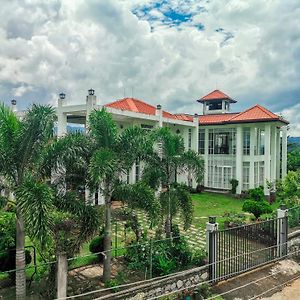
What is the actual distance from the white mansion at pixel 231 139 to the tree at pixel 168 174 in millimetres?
10505

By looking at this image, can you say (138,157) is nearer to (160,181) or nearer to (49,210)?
(160,181)

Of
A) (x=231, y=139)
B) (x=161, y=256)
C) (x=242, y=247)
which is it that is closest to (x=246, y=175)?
(x=231, y=139)

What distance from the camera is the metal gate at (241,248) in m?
9.46

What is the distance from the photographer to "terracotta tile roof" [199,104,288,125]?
2420 centimetres

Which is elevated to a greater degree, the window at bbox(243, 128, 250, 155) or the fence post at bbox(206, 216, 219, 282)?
the window at bbox(243, 128, 250, 155)

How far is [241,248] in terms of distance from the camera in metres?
10.1

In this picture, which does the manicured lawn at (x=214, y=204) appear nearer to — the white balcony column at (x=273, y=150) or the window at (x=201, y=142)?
the window at (x=201, y=142)

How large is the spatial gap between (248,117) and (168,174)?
52.4 ft

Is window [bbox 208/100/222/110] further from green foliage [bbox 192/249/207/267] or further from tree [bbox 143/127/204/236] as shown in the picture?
green foliage [bbox 192/249/207/267]

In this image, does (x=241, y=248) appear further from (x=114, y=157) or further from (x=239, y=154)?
(x=239, y=154)

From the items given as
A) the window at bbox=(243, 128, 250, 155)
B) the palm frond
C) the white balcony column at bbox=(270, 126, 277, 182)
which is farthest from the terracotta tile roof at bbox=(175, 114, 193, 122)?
the palm frond

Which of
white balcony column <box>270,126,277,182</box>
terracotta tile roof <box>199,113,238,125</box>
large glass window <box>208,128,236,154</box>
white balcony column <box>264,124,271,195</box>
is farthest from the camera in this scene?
terracotta tile roof <box>199,113,238,125</box>

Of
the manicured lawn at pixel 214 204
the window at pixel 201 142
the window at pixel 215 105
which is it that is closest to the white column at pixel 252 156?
the manicured lawn at pixel 214 204

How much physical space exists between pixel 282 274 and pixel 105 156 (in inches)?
276
